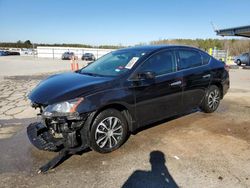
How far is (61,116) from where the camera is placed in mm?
3742

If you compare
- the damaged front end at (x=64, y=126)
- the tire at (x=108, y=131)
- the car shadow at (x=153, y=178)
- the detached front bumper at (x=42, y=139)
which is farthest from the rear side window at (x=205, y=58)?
the detached front bumper at (x=42, y=139)

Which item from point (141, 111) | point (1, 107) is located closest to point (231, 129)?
point (141, 111)

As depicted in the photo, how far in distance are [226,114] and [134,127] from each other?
3005 millimetres

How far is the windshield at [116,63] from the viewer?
4679 millimetres

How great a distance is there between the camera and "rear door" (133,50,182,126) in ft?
15.2

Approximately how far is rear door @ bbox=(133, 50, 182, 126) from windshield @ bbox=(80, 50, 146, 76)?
24cm

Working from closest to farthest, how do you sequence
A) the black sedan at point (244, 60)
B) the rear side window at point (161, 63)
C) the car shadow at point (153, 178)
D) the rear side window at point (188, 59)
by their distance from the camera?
1. the car shadow at point (153, 178)
2. the rear side window at point (161, 63)
3. the rear side window at point (188, 59)
4. the black sedan at point (244, 60)

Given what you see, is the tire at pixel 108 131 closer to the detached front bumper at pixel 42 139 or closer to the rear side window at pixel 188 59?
the detached front bumper at pixel 42 139

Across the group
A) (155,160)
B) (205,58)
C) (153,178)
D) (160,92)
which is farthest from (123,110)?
(205,58)

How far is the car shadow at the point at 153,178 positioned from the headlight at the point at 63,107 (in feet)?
4.07

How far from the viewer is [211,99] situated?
6375mm

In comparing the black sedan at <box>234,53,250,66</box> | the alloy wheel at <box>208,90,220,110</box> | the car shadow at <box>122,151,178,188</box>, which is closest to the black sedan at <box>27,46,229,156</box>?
the alloy wheel at <box>208,90,220,110</box>

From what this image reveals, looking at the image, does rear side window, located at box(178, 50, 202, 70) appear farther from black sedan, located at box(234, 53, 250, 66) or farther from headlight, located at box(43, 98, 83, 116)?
black sedan, located at box(234, 53, 250, 66)

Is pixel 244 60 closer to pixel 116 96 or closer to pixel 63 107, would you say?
pixel 116 96
